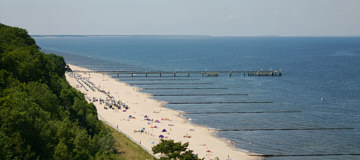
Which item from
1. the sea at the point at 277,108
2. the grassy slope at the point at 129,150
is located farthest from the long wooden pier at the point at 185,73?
the grassy slope at the point at 129,150

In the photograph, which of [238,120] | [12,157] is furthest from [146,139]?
[12,157]

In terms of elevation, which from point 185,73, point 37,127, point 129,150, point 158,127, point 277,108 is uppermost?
point 37,127

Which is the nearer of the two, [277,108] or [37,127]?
[37,127]

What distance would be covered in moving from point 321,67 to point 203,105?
103 meters

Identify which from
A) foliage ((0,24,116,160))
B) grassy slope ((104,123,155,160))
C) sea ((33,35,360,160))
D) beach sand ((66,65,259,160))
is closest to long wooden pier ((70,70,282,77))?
sea ((33,35,360,160))

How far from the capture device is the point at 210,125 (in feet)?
218

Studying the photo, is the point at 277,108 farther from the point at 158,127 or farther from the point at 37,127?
the point at 37,127

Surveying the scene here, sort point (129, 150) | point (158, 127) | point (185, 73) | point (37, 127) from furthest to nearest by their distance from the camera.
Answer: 1. point (185, 73)
2. point (158, 127)
3. point (129, 150)
4. point (37, 127)

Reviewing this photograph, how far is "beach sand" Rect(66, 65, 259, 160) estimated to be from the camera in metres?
52.3

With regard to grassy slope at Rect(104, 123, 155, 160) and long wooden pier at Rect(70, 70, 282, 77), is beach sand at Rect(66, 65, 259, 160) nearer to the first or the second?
grassy slope at Rect(104, 123, 155, 160)

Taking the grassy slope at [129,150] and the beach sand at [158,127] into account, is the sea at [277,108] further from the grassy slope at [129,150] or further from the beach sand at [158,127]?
the grassy slope at [129,150]

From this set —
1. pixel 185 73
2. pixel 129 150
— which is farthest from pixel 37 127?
pixel 185 73

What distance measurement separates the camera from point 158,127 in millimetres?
64188

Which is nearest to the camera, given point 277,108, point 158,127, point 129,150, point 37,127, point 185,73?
point 37,127
